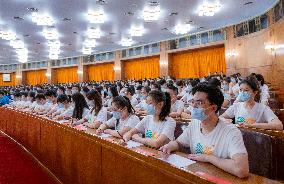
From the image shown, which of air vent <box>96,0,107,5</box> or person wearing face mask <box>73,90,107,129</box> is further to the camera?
Result: air vent <box>96,0,107,5</box>

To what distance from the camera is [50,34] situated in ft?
55.2

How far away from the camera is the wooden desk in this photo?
5.59ft

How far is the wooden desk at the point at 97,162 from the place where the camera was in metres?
1.70

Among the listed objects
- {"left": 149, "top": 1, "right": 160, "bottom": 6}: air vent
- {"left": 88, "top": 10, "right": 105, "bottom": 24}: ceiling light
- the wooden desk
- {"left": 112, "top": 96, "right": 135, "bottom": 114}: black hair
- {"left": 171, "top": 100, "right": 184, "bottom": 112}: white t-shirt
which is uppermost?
{"left": 149, "top": 1, "right": 160, "bottom": 6}: air vent

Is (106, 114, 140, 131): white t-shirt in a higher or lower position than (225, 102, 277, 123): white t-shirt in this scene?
lower

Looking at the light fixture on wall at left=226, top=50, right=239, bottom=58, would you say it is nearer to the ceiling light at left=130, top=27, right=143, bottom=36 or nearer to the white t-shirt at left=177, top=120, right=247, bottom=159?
the ceiling light at left=130, top=27, right=143, bottom=36

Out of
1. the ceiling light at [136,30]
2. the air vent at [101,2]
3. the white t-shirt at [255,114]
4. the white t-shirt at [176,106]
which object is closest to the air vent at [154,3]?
the air vent at [101,2]

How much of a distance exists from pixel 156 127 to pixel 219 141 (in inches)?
50.0

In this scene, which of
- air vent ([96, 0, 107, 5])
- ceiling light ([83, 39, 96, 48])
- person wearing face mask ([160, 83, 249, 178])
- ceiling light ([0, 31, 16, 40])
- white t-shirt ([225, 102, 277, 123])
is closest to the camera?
person wearing face mask ([160, 83, 249, 178])

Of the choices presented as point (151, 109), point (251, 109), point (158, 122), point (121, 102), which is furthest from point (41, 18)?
point (251, 109)

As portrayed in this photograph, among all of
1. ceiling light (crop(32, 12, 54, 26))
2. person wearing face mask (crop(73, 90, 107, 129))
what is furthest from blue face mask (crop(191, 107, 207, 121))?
ceiling light (crop(32, 12, 54, 26))

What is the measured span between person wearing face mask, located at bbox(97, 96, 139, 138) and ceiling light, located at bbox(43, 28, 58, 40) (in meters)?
12.5

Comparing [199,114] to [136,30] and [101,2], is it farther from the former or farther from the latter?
[136,30]

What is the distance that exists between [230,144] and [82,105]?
14.7ft
